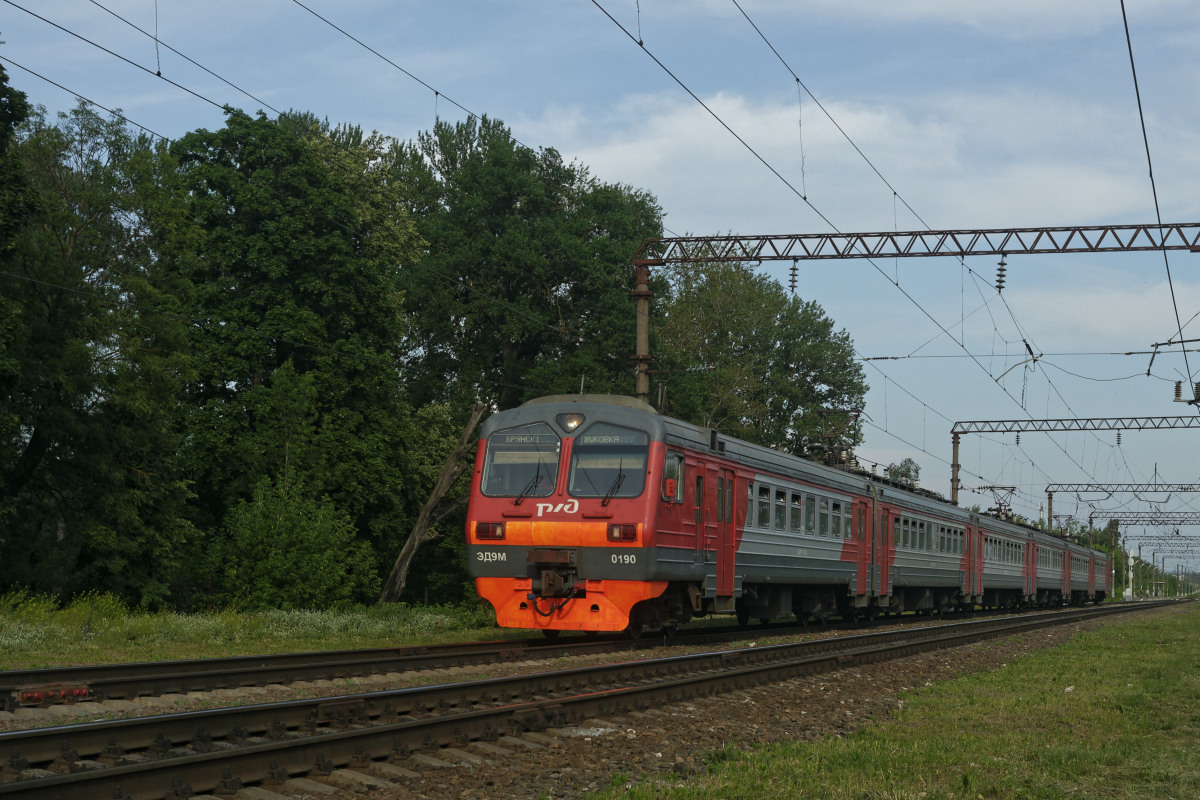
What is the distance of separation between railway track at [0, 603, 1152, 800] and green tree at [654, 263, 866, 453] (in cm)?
2847

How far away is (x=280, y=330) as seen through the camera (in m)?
37.4

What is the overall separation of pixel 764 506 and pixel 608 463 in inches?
180

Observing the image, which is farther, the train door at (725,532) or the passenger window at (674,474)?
the train door at (725,532)

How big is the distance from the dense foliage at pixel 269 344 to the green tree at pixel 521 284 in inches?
4.4

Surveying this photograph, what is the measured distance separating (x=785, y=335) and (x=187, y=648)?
58.5 metres

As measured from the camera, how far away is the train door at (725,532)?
19.2 metres

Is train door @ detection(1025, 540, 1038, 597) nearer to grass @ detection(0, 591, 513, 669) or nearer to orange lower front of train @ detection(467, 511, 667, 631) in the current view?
grass @ detection(0, 591, 513, 669)

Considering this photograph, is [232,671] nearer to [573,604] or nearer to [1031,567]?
[573,604]

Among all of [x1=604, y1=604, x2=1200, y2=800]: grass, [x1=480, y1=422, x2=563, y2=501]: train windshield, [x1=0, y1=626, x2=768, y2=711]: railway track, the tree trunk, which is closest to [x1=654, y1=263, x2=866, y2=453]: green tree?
the tree trunk

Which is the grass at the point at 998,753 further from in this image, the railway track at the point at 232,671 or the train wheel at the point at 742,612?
the train wheel at the point at 742,612

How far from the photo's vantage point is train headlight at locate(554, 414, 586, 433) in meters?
18.0

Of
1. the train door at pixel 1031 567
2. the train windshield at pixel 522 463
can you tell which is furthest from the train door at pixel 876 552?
the train door at pixel 1031 567

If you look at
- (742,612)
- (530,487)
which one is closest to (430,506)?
(742,612)

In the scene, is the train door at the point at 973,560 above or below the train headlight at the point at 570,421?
below
